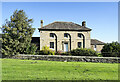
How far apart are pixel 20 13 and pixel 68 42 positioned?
42.6 ft

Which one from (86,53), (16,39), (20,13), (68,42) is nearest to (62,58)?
(86,53)

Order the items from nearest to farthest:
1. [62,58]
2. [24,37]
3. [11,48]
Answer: [62,58] → [11,48] → [24,37]

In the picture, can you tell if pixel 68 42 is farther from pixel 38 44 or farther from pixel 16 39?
pixel 16 39

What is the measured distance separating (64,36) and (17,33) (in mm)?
11634

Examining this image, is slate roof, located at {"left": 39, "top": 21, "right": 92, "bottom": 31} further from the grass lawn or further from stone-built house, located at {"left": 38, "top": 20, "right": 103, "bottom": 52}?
the grass lawn

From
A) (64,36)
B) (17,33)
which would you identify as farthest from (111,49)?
(17,33)

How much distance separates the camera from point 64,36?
31516 millimetres

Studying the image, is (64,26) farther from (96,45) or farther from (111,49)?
(111,49)

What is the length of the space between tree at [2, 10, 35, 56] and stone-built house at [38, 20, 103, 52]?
637 cm

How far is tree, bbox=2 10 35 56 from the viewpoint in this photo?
72.8ft

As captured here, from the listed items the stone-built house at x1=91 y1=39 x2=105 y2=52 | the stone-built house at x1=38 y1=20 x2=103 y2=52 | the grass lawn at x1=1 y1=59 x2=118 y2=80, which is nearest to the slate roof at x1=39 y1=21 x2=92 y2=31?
the stone-built house at x1=38 y1=20 x2=103 y2=52

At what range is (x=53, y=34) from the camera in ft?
102

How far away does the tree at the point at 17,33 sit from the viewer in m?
22.2

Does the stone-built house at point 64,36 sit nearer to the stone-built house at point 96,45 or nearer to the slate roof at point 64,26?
the slate roof at point 64,26
